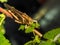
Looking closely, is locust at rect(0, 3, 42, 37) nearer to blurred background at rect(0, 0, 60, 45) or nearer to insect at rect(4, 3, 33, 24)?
insect at rect(4, 3, 33, 24)

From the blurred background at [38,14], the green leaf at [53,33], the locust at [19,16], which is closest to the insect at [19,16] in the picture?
the locust at [19,16]

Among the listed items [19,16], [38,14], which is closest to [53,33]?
[19,16]

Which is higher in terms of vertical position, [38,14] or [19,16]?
[38,14]

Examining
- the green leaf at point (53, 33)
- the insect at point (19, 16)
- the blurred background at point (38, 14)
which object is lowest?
the green leaf at point (53, 33)

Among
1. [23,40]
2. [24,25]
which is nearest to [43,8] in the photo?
[23,40]

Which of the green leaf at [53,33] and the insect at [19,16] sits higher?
the insect at [19,16]

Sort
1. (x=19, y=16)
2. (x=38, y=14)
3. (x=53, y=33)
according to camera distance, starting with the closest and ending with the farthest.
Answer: (x=53, y=33), (x=19, y=16), (x=38, y=14)

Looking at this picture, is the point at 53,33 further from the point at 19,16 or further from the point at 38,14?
the point at 38,14

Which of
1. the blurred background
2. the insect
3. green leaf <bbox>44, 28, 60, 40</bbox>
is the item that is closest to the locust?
the insect

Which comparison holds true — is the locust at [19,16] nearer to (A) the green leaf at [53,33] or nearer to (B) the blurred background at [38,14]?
(A) the green leaf at [53,33]

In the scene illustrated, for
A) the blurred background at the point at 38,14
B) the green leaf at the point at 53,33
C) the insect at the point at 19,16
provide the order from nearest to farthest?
1. the green leaf at the point at 53,33
2. the insect at the point at 19,16
3. the blurred background at the point at 38,14
